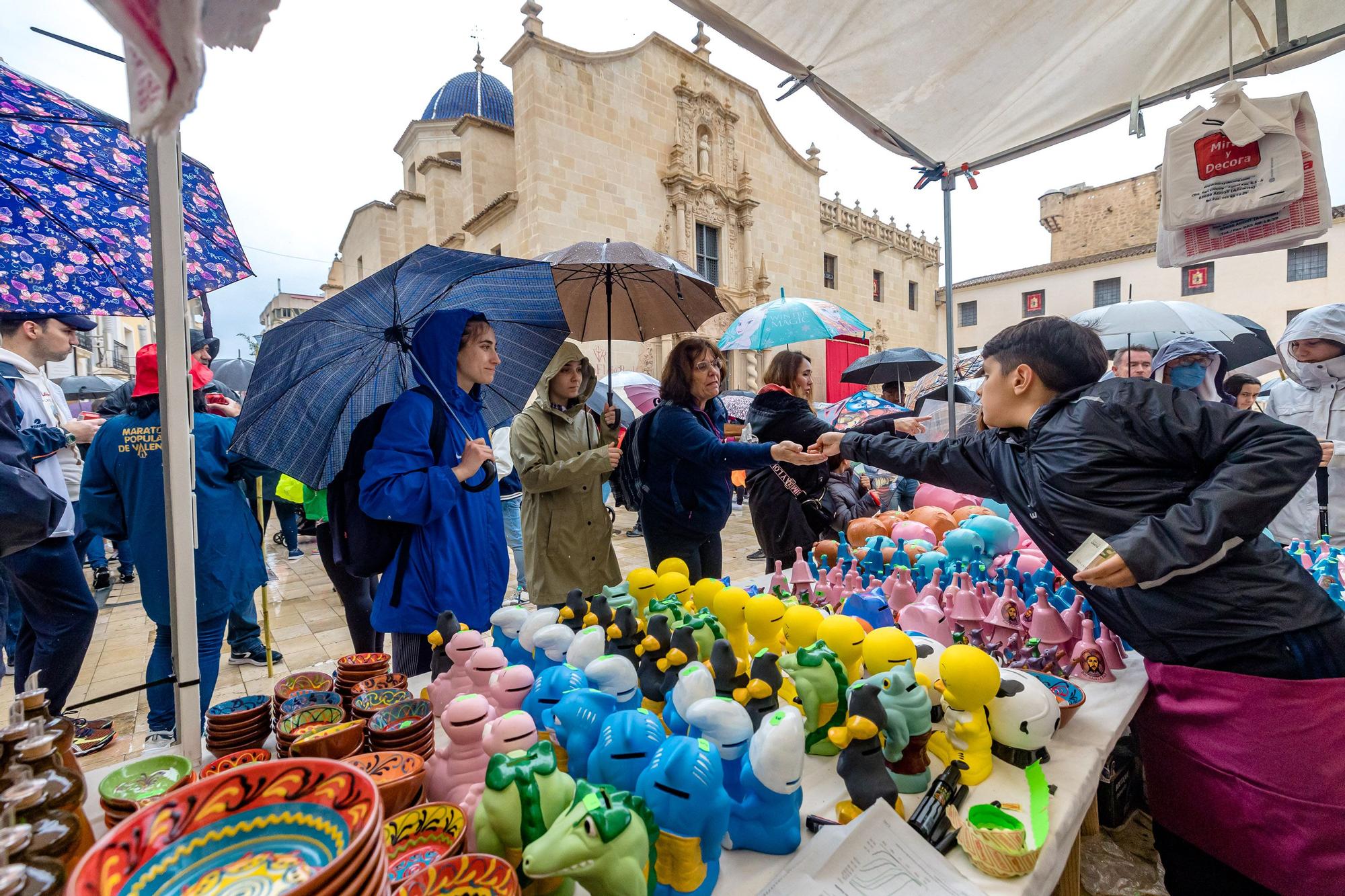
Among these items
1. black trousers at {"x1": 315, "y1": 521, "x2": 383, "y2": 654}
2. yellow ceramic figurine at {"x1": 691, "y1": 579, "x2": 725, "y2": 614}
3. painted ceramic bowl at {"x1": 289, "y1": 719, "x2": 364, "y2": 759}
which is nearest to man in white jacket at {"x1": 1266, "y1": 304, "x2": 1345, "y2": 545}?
yellow ceramic figurine at {"x1": 691, "y1": 579, "x2": 725, "y2": 614}

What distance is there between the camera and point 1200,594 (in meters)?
1.42

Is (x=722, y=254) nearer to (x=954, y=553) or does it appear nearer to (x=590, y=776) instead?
(x=954, y=553)

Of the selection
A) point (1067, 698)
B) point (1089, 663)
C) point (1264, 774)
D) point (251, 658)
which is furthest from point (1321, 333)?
point (251, 658)

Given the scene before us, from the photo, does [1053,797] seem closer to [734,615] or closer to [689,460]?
[734,615]

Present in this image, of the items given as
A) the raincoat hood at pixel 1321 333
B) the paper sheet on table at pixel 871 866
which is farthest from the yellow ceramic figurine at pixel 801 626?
the raincoat hood at pixel 1321 333

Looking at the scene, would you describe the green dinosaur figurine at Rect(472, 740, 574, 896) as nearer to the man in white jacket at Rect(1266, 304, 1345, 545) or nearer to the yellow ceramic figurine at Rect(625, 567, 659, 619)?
the yellow ceramic figurine at Rect(625, 567, 659, 619)

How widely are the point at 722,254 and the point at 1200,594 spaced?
15962 millimetres

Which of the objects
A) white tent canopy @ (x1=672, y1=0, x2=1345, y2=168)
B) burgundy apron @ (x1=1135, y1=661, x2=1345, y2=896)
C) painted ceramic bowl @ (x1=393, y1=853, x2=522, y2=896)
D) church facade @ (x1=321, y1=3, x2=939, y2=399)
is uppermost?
church facade @ (x1=321, y1=3, x2=939, y2=399)

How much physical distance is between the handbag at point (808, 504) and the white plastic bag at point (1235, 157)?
6.43 feet

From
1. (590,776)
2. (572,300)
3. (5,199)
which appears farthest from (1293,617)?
(5,199)

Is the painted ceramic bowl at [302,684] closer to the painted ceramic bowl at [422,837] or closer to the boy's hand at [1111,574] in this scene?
the painted ceramic bowl at [422,837]

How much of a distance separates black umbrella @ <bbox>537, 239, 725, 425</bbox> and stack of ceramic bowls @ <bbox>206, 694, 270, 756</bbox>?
2.24 m

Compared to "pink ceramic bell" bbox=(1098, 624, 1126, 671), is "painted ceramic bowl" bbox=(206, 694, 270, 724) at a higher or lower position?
higher

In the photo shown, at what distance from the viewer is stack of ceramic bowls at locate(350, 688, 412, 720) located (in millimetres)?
1250
